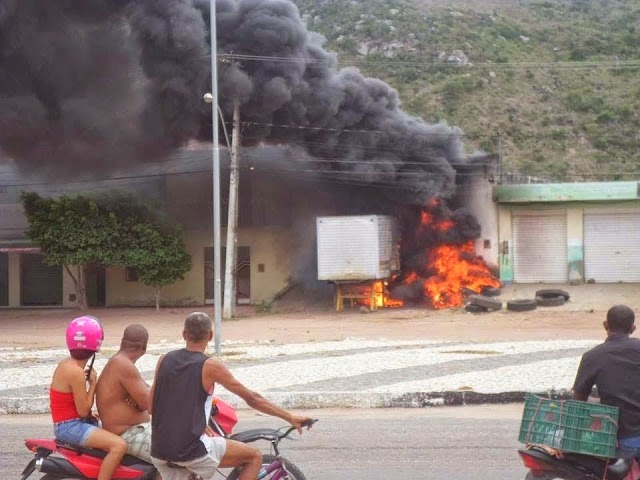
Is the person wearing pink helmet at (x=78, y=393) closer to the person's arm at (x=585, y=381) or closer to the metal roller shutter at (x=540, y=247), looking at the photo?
the person's arm at (x=585, y=381)

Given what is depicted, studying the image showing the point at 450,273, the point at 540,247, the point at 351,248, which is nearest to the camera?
the point at 351,248

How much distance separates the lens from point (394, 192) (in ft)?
103

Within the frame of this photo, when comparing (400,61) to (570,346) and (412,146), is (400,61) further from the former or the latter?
(570,346)

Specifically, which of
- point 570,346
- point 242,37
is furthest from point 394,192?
point 570,346

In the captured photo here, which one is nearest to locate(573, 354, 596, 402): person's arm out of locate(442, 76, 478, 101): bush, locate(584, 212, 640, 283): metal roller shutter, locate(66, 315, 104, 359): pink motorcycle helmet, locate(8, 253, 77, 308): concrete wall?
locate(66, 315, 104, 359): pink motorcycle helmet

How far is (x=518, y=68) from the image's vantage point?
2377 inches

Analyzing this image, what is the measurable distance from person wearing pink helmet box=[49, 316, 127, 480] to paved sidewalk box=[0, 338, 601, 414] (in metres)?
5.51

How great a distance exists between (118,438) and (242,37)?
2903cm

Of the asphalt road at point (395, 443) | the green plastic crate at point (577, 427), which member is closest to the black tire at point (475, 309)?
the asphalt road at point (395, 443)

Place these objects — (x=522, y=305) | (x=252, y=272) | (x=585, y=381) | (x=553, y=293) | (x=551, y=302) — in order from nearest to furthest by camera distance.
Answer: (x=585, y=381), (x=522, y=305), (x=551, y=302), (x=553, y=293), (x=252, y=272)

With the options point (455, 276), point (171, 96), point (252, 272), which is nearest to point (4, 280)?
point (252, 272)

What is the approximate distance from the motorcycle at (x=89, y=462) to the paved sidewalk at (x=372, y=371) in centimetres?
553

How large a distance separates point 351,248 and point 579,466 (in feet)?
76.9

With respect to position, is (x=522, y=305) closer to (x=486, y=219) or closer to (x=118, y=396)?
(x=486, y=219)
